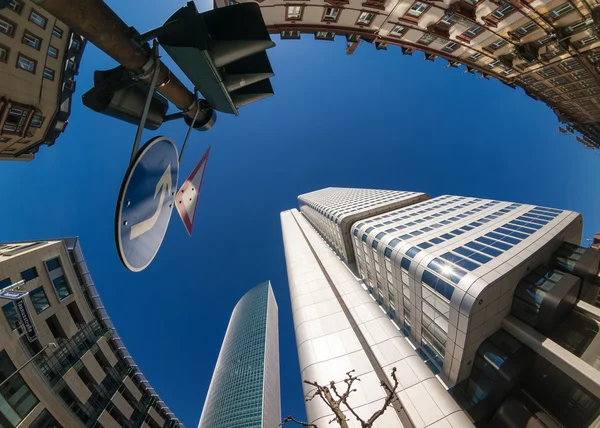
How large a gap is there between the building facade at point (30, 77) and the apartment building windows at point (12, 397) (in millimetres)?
14983

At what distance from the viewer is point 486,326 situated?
48.0ft

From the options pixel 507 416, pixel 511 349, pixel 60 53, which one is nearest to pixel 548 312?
pixel 511 349

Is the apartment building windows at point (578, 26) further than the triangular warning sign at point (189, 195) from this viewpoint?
Yes

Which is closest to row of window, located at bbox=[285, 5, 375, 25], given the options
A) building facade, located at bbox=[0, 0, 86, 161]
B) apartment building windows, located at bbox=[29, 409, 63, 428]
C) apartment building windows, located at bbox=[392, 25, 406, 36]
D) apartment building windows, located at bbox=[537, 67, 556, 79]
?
apartment building windows, located at bbox=[392, 25, 406, 36]

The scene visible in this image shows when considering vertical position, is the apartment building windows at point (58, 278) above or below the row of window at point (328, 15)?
below

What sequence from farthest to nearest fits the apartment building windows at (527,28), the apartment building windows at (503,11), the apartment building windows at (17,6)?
1. the apartment building windows at (527,28)
2. the apartment building windows at (503,11)
3. the apartment building windows at (17,6)

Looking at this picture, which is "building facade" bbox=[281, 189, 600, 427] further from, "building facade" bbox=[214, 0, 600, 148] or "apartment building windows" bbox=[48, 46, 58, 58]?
"apartment building windows" bbox=[48, 46, 58, 58]

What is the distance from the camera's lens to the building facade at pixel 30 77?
45.3 feet

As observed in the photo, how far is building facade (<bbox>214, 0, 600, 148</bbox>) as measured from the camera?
1658 cm

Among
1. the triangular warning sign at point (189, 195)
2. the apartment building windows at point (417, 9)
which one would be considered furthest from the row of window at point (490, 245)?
the apartment building windows at point (417, 9)

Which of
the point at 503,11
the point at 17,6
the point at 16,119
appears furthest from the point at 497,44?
the point at 16,119

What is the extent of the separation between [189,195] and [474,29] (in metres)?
27.3

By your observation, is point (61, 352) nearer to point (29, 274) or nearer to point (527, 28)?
point (29, 274)

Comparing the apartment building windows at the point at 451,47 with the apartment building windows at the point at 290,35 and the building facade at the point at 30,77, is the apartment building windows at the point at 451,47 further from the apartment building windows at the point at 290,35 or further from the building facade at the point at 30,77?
the building facade at the point at 30,77
